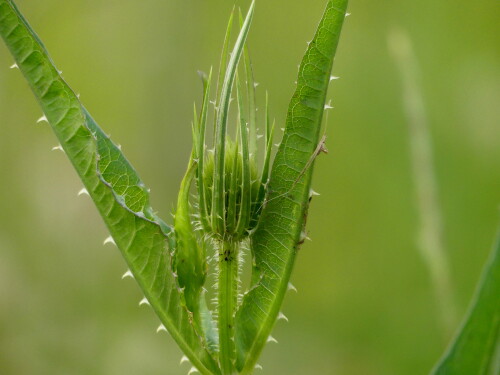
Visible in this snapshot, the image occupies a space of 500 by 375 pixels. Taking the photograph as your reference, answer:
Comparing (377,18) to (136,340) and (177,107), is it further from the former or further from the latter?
(136,340)

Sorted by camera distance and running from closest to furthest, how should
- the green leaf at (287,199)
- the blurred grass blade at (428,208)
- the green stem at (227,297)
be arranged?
the green leaf at (287,199) → the green stem at (227,297) → the blurred grass blade at (428,208)

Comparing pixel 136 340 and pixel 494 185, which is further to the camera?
pixel 136 340

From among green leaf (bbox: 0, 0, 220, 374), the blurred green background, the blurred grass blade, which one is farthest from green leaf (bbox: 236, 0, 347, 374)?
the blurred green background

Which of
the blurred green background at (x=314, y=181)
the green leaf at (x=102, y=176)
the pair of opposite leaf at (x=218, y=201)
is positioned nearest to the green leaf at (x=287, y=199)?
the pair of opposite leaf at (x=218, y=201)

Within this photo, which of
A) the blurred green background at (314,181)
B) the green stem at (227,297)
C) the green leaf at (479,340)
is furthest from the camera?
the blurred green background at (314,181)

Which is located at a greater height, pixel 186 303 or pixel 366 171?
pixel 366 171

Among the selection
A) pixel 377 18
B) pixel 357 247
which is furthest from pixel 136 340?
pixel 377 18

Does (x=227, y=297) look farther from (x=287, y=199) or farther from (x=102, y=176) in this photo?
(x=102, y=176)

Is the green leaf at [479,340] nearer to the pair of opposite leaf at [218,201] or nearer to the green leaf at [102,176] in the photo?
the pair of opposite leaf at [218,201]
